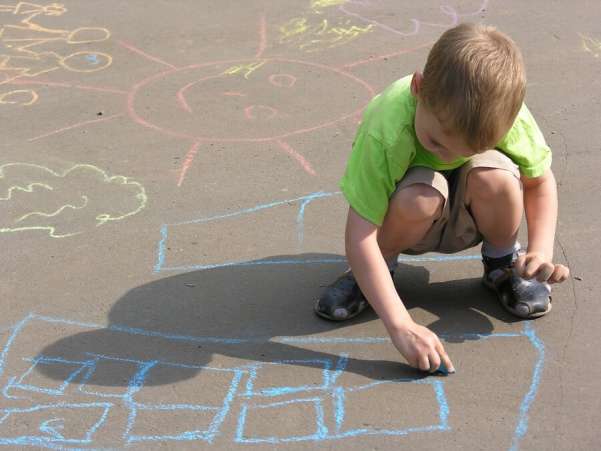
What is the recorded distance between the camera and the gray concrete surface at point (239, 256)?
2146 mm

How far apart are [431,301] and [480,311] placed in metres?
0.15

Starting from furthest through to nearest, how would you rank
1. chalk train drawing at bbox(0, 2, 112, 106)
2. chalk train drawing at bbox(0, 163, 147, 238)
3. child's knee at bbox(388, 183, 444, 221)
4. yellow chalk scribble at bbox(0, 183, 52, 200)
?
1. chalk train drawing at bbox(0, 2, 112, 106)
2. yellow chalk scribble at bbox(0, 183, 52, 200)
3. chalk train drawing at bbox(0, 163, 147, 238)
4. child's knee at bbox(388, 183, 444, 221)

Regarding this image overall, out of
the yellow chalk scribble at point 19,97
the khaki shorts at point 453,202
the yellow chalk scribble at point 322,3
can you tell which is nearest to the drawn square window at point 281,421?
the khaki shorts at point 453,202

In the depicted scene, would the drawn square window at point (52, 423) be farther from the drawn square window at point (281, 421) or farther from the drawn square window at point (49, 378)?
the drawn square window at point (281, 421)

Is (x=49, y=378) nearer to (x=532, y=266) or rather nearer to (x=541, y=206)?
(x=532, y=266)

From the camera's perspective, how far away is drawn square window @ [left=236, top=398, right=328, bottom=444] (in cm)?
207

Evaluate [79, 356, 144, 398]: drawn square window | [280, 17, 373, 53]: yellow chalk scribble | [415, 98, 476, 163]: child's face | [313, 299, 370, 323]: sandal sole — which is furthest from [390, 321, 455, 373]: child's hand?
[280, 17, 373, 53]: yellow chalk scribble

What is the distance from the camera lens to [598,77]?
4184 mm

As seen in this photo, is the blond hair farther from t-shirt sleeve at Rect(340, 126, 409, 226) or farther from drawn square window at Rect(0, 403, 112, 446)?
drawn square window at Rect(0, 403, 112, 446)

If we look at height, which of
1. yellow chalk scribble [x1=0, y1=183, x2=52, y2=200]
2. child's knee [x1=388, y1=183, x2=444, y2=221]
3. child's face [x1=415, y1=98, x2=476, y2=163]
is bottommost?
yellow chalk scribble [x1=0, y1=183, x2=52, y2=200]

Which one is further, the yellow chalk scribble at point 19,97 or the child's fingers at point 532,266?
the yellow chalk scribble at point 19,97

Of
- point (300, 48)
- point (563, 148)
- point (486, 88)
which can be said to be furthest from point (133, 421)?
point (300, 48)

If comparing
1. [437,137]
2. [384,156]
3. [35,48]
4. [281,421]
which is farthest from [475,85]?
[35,48]

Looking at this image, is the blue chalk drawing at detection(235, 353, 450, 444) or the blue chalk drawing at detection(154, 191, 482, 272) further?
the blue chalk drawing at detection(154, 191, 482, 272)
